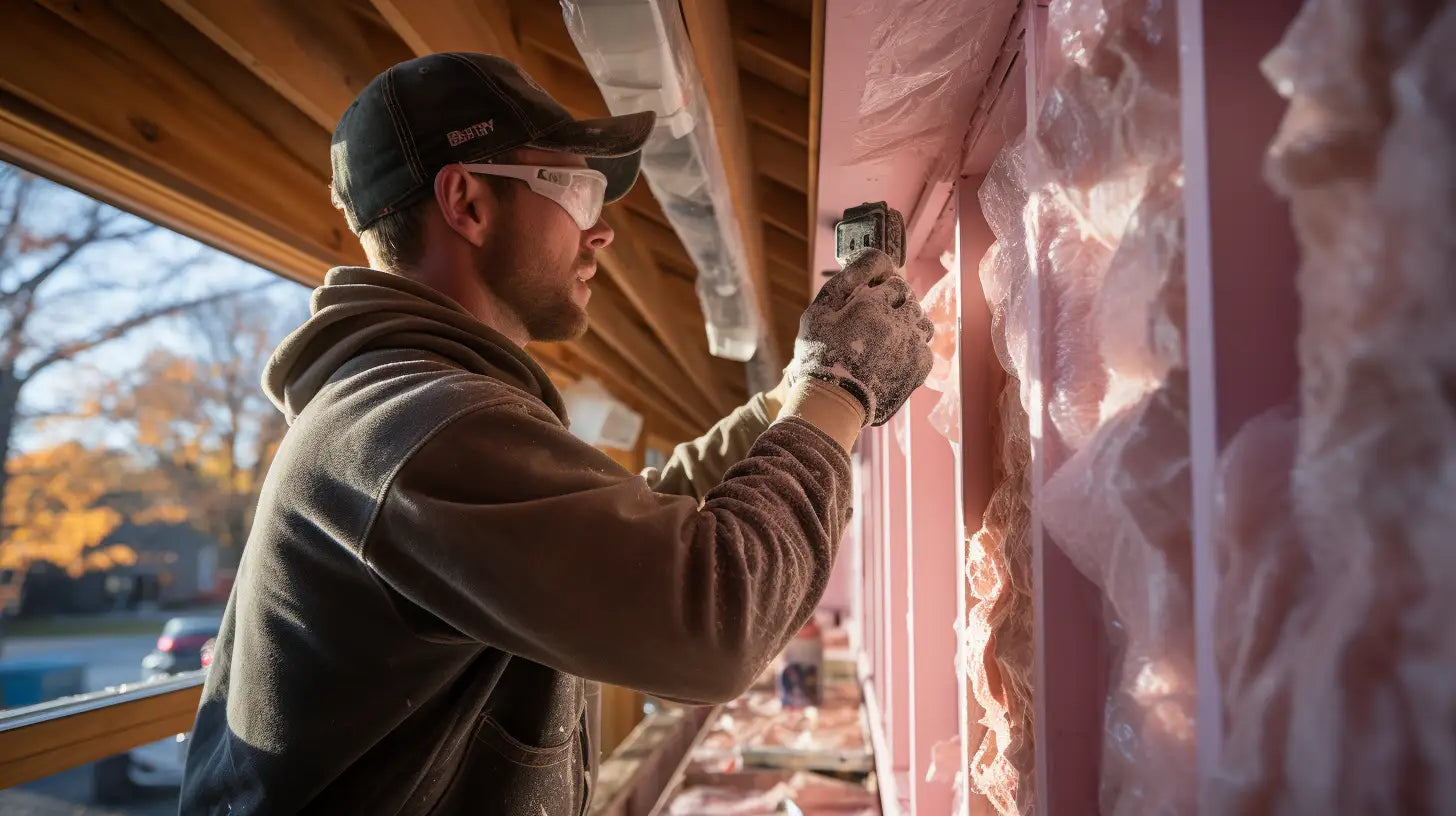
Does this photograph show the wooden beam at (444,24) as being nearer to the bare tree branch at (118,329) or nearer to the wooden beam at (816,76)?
the wooden beam at (816,76)

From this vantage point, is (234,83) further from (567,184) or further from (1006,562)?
(1006,562)

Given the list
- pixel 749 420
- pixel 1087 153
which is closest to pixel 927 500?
pixel 749 420

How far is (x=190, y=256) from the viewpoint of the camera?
2.48 metres

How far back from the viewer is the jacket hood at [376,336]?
1044 mm

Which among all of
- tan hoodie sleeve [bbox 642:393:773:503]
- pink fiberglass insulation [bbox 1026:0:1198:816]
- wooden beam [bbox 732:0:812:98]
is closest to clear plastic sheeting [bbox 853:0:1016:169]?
pink fiberglass insulation [bbox 1026:0:1198:816]

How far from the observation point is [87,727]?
2.03 m

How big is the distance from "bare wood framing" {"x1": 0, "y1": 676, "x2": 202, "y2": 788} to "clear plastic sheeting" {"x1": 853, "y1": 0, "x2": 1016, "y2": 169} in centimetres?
204

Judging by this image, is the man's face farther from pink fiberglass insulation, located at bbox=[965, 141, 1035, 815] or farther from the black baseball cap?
pink fiberglass insulation, located at bbox=[965, 141, 1035, 815]

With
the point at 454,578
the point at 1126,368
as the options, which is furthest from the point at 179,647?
the point at 1126,368

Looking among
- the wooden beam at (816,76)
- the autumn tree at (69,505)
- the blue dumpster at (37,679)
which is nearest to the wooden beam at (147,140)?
the autumn tree at (69,505)

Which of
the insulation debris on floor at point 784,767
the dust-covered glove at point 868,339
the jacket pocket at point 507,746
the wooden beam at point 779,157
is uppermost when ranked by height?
the wooden beam at point 779,157

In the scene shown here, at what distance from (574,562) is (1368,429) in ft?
1.94

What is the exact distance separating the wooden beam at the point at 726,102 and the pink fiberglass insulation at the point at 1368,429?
1.08 meters

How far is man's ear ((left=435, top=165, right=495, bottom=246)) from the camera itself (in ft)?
3.94
